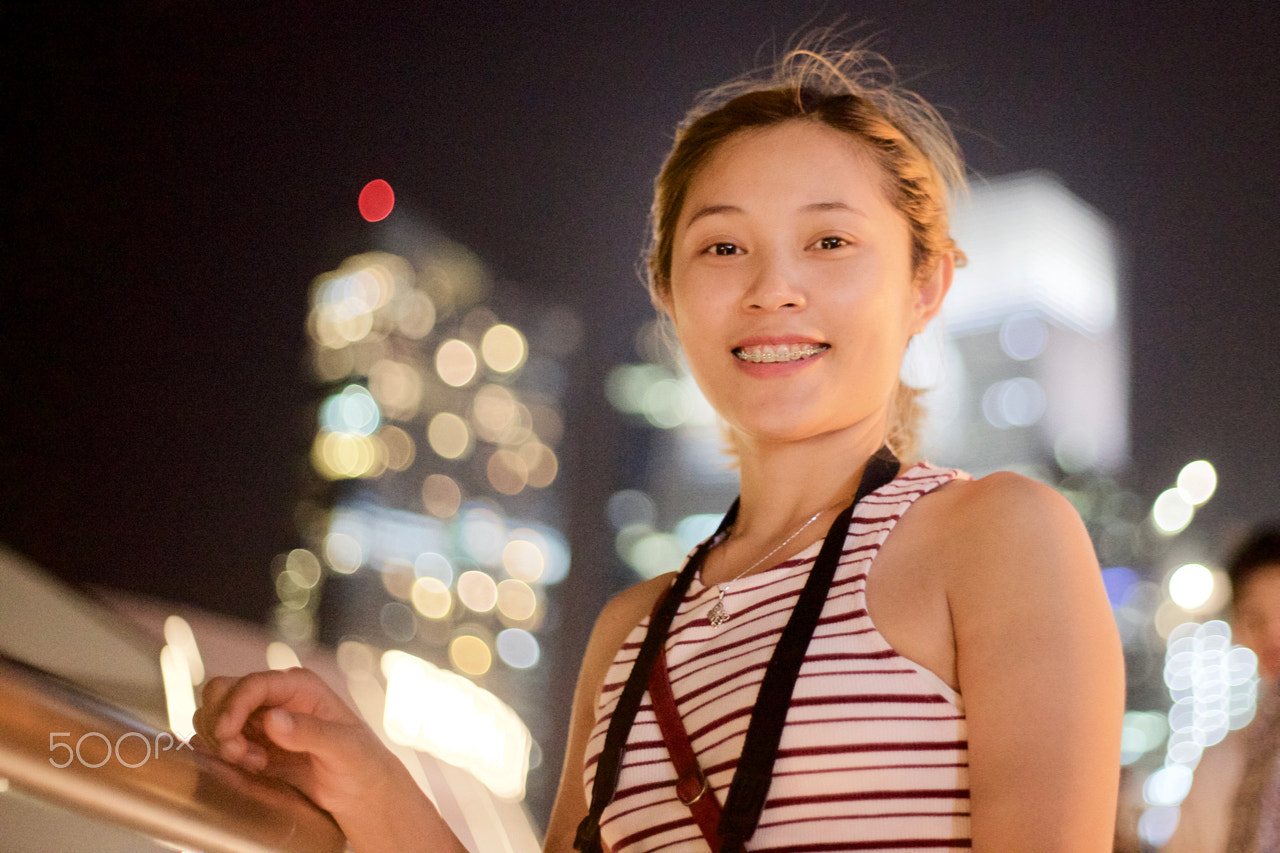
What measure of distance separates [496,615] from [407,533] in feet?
9.71

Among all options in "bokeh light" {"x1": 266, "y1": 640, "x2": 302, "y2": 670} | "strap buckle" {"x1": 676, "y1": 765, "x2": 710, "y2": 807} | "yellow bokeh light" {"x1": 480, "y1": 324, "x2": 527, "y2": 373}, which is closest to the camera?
"strap buckle" {"x1": 676, "y1": 765, "x2": 710, "y2": 807}

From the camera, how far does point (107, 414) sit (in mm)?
2789

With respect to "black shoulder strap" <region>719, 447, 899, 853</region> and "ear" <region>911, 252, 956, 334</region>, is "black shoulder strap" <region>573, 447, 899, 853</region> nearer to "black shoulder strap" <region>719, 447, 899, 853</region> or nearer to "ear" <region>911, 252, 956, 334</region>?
"black shoulder strap" <region>719, 447, 899, 853</region>

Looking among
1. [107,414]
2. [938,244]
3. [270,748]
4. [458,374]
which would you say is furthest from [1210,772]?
[458,374]

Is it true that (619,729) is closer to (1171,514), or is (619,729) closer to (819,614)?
(819,614)

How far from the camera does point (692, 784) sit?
22.3 inches

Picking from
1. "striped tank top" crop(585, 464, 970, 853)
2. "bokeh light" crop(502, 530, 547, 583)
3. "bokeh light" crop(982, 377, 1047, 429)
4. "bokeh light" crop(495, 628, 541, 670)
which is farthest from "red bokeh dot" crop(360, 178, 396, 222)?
"bokeh light" crop(982, 377, 1047, 429)

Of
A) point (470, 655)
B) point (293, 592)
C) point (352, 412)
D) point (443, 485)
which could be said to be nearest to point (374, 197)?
point (293, 592)

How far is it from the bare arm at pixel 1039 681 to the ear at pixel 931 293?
9.9 inches

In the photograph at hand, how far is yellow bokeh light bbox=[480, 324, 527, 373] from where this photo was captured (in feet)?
64.4

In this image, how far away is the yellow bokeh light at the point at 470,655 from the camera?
18141 mm

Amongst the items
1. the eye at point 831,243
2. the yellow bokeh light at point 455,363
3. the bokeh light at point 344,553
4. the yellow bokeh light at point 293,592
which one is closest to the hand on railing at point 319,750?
the eye at point 831,243

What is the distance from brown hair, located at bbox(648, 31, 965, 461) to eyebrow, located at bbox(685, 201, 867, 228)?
6cm

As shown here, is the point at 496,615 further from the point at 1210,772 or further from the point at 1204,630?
the point at 1210,772
